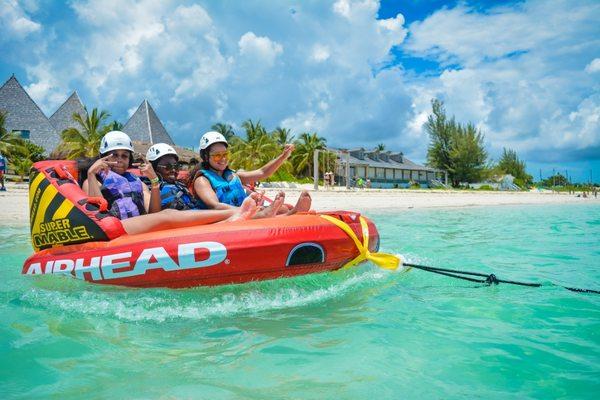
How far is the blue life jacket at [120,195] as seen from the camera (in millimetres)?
4078

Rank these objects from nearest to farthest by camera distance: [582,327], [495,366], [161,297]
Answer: [495,366], [582,327], [161,297]

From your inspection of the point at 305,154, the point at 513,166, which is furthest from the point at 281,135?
the point at 513,166

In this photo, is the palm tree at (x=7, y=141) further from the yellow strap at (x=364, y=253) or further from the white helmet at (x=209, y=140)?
the yellow strap at (x=364, y=253)

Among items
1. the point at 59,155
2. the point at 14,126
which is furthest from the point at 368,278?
the point at 14,126

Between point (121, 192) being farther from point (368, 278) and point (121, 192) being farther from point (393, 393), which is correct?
point (393, 393)

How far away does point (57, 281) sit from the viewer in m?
3.72

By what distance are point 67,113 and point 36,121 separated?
14.4 feet

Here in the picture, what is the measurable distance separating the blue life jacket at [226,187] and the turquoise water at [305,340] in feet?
3.42

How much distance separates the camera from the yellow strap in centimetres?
390

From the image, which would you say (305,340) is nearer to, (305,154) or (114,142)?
(114,142)

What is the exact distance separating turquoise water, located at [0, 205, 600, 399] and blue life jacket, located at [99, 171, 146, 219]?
0.73m

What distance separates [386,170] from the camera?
151 ft

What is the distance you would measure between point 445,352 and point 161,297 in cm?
208

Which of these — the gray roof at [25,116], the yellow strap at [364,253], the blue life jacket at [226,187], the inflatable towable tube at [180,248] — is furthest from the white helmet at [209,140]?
the gray roof at [25,116]
